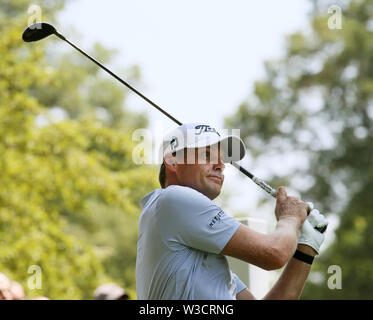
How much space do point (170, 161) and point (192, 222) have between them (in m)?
0.51

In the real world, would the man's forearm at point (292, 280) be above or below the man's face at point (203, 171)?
below

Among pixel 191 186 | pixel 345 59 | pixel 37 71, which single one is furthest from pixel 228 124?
pixel 191 186

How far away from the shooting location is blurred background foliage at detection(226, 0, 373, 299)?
17.3 meters

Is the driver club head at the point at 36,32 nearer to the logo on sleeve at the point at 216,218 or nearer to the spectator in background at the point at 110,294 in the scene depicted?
the logo on sleeve at the point at 216,218

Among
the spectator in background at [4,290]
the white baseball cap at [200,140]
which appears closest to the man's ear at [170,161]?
the white baseball cap at [200,140]

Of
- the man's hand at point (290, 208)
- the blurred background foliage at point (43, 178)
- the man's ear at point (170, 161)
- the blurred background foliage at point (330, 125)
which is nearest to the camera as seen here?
the man's hand at point (290, 208)

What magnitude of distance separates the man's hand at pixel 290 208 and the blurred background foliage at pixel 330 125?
48.6 ft

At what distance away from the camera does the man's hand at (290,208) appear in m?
2.69

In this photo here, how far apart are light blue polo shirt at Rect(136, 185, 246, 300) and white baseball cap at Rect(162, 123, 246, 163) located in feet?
0.99

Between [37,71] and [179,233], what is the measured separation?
8318 millimetres

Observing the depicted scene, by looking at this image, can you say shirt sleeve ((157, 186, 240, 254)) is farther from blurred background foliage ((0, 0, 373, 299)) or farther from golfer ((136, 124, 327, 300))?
blurred background foliage ((0, 0, 373, 299))

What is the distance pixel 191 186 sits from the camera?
288cm

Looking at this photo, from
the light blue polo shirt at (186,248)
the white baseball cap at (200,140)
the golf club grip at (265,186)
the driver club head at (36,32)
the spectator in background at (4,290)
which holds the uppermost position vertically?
the driver club head at (36,32)
